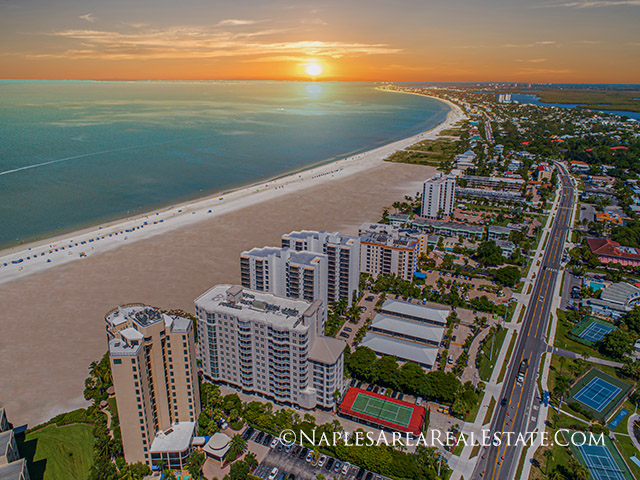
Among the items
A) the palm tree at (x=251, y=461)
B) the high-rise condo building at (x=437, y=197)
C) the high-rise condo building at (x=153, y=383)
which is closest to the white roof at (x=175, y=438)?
the high-rise condo building at (x=153, y=383)

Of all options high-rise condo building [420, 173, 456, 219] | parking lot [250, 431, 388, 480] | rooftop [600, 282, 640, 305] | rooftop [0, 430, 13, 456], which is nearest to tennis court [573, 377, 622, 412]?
rooftop [600, 282, 640, 305]

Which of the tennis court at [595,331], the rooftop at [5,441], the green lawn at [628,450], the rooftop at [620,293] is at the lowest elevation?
the green lawn at [628,450]

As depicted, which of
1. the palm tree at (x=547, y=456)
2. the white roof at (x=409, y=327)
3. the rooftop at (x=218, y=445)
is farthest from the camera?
the white roof at (x=409, y=327)

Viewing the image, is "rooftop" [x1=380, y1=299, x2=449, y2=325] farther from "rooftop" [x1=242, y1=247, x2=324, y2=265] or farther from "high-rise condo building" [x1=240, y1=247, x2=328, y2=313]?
"rooftop" [x1=242, y1=247, x2=324, y2=265]

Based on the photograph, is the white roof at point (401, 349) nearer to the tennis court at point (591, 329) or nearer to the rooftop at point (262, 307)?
the rooftop at point (262, 307)

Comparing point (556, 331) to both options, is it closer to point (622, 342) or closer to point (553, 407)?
point (622, 342)

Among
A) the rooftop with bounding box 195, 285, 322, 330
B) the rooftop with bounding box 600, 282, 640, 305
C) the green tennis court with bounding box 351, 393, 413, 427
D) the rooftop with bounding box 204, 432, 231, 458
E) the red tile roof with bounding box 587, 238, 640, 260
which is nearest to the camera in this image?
the rooftop with bounding box 204, 432, 231, 458
